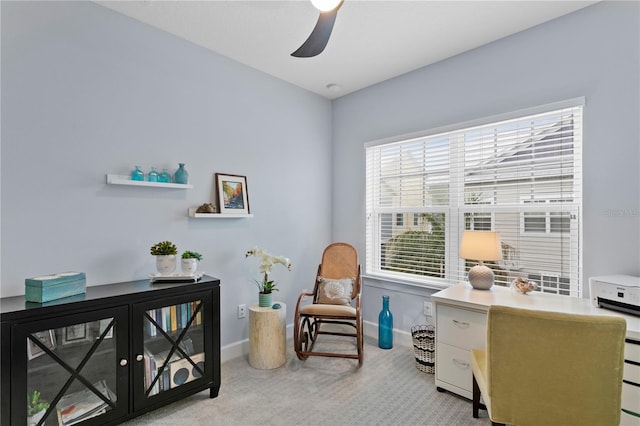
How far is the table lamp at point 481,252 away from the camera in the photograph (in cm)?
233

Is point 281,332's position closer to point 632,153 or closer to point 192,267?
point 192,267

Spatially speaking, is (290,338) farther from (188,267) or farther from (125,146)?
(125,146)

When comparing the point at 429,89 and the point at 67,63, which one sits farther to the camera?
the point at 429,89

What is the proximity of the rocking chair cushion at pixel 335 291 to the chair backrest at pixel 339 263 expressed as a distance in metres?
0.13

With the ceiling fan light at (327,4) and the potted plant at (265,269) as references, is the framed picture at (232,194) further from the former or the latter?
the ceiling fan light at (327,4)

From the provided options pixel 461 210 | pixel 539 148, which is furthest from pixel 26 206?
pixel 539 148

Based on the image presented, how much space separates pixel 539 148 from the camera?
2439 mm

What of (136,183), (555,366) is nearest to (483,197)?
(555,366)

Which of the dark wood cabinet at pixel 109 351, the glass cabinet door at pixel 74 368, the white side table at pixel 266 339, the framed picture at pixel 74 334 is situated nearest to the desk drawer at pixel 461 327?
the white side table at pixel 266 339

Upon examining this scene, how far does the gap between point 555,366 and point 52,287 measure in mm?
2513

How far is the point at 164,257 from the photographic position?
7.31ft

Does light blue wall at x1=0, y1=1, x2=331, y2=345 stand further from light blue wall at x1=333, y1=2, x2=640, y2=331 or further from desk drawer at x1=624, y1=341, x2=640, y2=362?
desk drawer at x1=624, y1=341, x2=640, y2=362

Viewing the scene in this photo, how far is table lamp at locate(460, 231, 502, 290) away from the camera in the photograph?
2.33 meters

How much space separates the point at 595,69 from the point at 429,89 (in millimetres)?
1210
